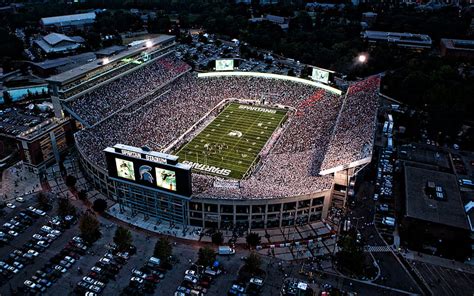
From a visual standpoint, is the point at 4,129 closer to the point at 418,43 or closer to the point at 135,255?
the point at 135,255

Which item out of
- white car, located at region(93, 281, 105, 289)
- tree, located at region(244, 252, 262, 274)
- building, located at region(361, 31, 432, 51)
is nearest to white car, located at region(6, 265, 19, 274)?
white car, located at region(93, 281, 105, 289)

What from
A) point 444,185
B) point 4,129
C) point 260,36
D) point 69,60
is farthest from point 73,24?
point 444,185

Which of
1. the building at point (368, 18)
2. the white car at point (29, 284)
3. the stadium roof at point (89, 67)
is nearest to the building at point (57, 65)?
the stadium roof at point (89, 67)

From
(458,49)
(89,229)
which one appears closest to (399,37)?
(458,49)

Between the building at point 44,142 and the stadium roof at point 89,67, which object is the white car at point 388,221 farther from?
the stadium roof at point 89,67

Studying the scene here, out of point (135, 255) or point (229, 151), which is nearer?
point (135, 255)

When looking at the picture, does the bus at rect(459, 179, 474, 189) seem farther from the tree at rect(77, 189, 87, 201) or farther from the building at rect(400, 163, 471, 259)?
the tree at rect(77, 189, 87, 201)
